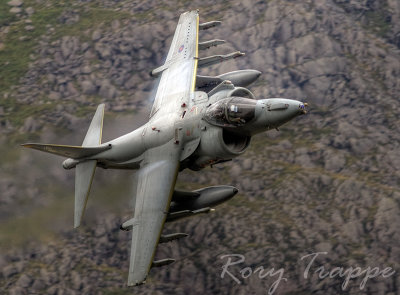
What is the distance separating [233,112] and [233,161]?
1956 centimetres

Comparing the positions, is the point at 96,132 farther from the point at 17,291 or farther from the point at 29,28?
the point at 29,28

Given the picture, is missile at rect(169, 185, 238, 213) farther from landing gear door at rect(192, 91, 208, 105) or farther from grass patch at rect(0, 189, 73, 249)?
grass patch at rect(0, 189, 73, 249)

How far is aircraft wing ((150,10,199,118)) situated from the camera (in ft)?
130

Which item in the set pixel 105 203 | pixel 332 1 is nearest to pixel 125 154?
pixel 105 203

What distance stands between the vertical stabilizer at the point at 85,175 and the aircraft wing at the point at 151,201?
2.42m

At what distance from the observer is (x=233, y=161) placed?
54062mm

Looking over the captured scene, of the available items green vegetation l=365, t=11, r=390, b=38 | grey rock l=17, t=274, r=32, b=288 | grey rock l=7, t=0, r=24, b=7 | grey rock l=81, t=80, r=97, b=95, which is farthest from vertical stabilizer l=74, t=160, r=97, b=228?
green vegetation l=365, t=11, r=390, b=38

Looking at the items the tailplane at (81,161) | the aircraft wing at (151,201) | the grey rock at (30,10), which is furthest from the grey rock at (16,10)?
the aircraft wing at (151,201)

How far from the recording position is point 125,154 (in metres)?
38.8

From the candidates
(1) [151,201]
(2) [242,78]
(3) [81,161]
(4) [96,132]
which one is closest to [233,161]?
(2) [242,78]

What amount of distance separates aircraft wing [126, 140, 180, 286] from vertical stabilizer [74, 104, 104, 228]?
7.94 feet

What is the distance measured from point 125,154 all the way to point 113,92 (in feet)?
69.2

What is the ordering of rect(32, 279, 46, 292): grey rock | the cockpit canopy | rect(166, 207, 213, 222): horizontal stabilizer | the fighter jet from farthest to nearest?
rect(32, 279, 46, 292): grey rock → rect(166, 207, 213, 222): horizontal stabilizer → the fighter jet → the cockpit canopy

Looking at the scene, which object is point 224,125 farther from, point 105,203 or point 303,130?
point 303,130
